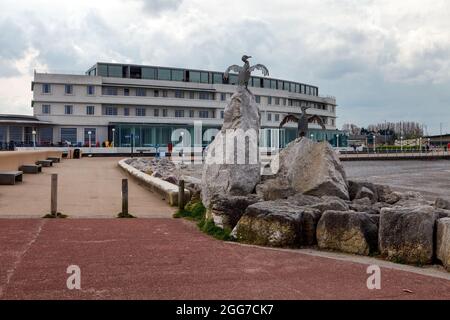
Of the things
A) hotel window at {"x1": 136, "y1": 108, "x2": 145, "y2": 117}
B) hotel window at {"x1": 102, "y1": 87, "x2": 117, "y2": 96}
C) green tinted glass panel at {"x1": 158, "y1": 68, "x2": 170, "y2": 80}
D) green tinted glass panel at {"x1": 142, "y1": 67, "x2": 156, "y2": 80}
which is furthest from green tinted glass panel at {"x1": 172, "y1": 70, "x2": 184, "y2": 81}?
hotel window at {"x1": 102, "y1": 87, "x2": 117, "y2": 96}

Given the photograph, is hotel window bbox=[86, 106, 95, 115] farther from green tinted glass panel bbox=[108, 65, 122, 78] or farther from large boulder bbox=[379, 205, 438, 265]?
large boulder bbox=[379, 205, 438, 265]

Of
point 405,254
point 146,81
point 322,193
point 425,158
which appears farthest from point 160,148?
point 405,254

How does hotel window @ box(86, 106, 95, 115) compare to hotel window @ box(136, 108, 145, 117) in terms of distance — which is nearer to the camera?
hotel window @ box(86, 106, 95, 115)

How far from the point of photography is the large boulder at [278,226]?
923cm

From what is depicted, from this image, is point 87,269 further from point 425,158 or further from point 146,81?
point 425,158

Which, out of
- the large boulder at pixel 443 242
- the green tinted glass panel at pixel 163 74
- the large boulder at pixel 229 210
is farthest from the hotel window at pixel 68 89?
the large boulder at pixel 443 242

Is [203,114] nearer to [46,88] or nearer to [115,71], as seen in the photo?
[115,71]

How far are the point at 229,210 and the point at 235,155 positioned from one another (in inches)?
139

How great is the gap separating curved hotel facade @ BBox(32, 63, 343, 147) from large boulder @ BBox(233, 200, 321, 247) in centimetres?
6704

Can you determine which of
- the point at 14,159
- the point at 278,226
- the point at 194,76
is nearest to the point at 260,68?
the point at 278,226

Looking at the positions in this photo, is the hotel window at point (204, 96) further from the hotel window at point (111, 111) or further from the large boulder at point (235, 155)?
the large boulder at point (235, 155)

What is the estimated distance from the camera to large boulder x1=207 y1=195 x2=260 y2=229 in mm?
10617

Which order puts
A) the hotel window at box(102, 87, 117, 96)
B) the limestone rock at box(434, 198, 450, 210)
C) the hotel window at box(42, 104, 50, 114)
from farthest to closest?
the hotel window at box(102, 87, 117, 96) → the hotel window at box(42, 104, 50, 114) → the limestone rock at box(434, 198, 450, 210)

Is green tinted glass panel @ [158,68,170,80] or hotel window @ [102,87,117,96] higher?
green tinted glass panel @ [158,68,170,80]
